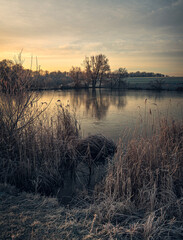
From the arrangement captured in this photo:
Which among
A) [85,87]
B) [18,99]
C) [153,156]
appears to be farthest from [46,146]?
[85,87]

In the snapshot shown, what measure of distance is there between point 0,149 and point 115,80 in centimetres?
3646

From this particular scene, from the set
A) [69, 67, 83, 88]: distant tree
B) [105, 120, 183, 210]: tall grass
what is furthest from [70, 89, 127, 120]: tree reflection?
[69, 67, 83, 88]: distant tree

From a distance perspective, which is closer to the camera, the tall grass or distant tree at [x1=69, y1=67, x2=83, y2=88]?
the tall grass

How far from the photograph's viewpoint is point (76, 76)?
3675 cm

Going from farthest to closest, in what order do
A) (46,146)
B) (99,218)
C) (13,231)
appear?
(46,146) → (99,218) → (13,231)

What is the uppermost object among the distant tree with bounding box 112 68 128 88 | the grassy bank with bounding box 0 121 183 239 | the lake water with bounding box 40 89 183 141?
the distant tree with bounding box 112 68 128 88

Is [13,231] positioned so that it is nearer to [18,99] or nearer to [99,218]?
[99,218]

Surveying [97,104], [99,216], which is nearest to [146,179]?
[99,216]

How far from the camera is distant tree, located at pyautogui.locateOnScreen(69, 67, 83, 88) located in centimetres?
3638

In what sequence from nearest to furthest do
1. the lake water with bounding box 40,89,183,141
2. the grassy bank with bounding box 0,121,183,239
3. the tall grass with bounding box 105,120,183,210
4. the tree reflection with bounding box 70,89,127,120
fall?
1. the grassy bank with bounding box 0,121,183,239
2. the tall grass with bounding box 105,120,183,210
3. the lake water with bounding box 40,89,183,141
4. the tree reflection with bounding box 70,89,127,120

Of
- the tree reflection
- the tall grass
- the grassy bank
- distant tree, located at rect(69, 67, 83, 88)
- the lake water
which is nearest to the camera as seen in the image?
the grassy bank

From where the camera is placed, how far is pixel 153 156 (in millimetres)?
3686

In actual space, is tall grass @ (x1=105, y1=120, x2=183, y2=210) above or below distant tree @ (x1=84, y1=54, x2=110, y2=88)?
below

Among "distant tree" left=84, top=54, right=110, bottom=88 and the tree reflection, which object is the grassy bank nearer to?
the tree reflection
